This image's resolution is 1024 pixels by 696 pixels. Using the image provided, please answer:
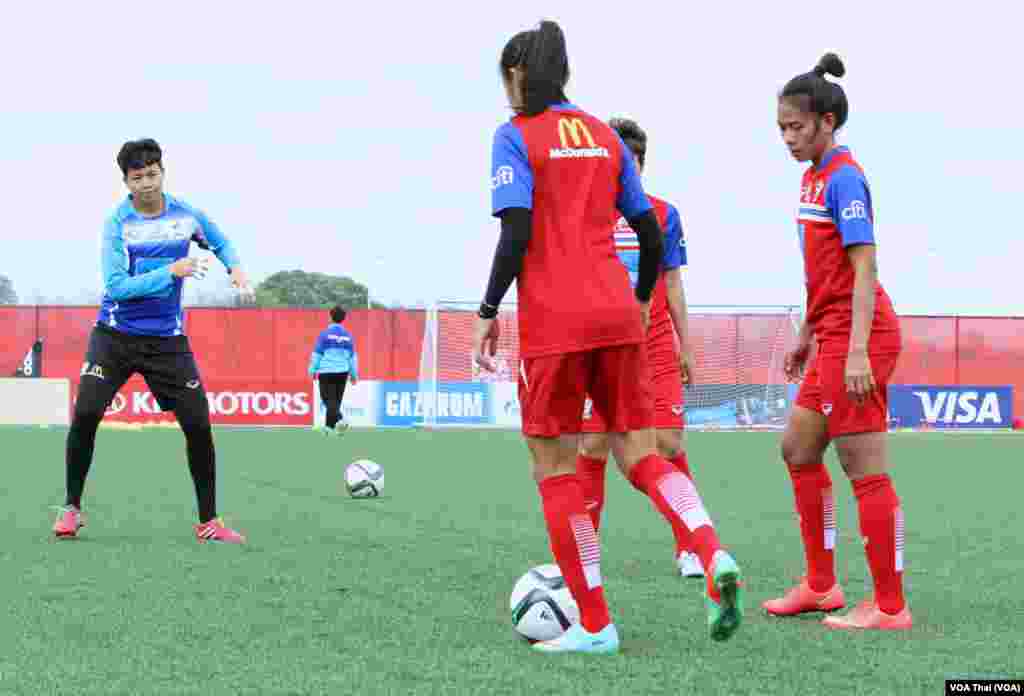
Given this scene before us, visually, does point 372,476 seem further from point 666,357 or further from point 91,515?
point 666,357

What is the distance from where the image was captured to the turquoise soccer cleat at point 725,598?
438 cm

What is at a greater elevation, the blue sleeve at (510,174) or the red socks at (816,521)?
the blue sleeve at (510,174)

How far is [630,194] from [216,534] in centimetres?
411

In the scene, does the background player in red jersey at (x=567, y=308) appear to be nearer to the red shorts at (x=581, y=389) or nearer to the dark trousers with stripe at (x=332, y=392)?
the red shorts at (x=581, y=389)

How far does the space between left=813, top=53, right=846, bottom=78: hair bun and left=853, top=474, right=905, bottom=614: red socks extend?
1490 mm

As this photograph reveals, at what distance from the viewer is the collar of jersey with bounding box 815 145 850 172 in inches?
211

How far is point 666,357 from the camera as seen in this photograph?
7516 millimetres

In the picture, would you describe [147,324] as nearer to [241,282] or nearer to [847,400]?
[241,282]

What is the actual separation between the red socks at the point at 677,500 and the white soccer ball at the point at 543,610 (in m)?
0.44

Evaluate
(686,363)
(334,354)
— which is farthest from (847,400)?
(334,354)

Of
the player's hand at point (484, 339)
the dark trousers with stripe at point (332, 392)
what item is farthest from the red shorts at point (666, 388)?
the dark trousers with stripe at point (332, 392)

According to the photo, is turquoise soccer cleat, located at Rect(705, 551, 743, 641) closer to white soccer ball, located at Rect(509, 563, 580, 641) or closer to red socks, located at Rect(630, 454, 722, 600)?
red socks, located at Rect(630, 454, 722, 600)

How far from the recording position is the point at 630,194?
498 cm

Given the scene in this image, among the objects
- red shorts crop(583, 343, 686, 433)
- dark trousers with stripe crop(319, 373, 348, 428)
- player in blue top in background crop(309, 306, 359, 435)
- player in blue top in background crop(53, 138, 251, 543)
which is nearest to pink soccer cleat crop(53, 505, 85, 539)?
player in blue top in background crop(53, 138, 251, 543)
